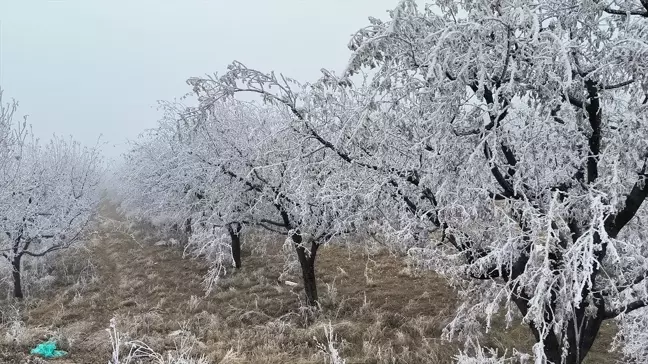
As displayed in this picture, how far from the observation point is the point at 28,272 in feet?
53.7

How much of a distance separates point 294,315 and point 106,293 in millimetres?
6544

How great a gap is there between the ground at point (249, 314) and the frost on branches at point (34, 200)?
1495 millimetres

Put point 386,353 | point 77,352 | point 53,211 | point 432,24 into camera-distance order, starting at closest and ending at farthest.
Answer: point 432,24 → point 386,353 → point 77,352 → point 53,211

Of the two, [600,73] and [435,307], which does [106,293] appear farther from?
[600,73]

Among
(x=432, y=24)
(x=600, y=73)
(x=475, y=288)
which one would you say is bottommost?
(x=475, y=288)

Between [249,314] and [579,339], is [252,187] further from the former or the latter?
[579,339]

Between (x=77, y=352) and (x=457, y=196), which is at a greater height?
(x=457, y=196)

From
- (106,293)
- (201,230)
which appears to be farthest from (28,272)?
(201,230)


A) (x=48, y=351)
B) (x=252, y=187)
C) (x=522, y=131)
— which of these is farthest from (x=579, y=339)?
(x=48, y=351)

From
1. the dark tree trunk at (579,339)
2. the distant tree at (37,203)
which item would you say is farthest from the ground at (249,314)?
the dark tree trunk at (579,339)

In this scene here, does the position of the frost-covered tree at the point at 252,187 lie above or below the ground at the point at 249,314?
above

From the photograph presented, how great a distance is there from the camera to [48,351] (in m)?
8.43

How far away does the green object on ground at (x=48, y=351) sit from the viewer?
835 centimetres

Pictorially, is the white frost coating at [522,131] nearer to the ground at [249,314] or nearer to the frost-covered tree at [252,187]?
the ground at [249,314]
